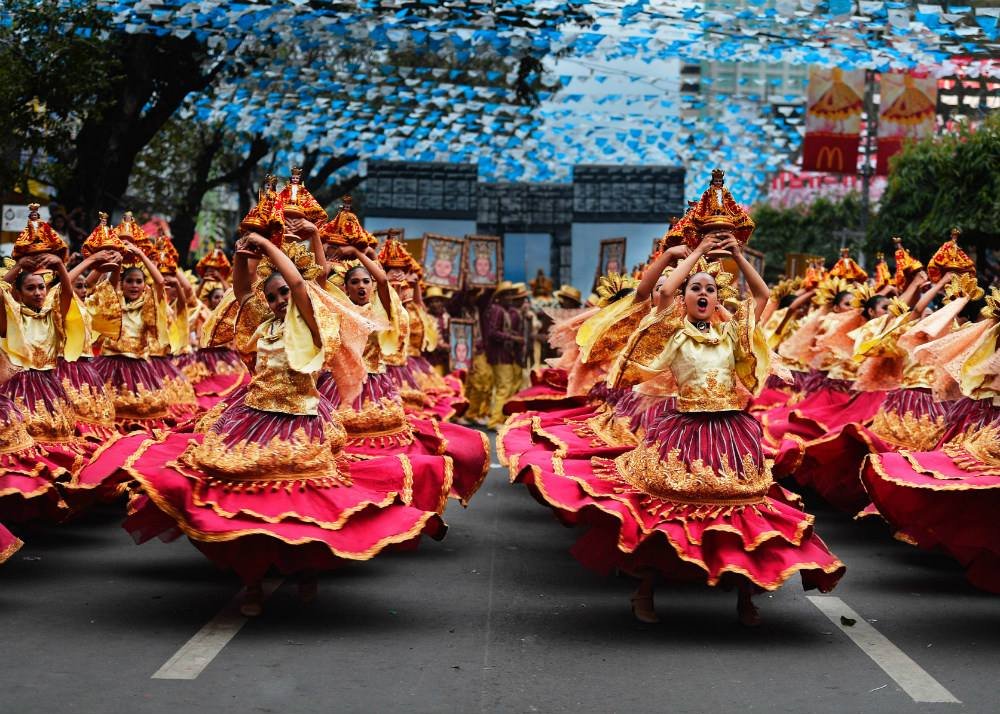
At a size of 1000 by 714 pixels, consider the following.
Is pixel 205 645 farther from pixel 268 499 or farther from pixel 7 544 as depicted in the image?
pixel 7 544

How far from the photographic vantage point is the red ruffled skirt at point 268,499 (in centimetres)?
723

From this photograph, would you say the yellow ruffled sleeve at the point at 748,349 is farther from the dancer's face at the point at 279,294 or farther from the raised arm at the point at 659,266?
the dancer's face at the point at 279,294

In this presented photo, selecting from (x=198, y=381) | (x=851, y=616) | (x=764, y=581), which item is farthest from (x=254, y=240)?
(x=198, y=381)

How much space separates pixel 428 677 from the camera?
21.8 ft

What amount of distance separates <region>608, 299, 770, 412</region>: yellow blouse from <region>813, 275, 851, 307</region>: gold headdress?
6335 millimetres

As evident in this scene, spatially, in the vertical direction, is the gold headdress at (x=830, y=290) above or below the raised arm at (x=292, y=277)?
below

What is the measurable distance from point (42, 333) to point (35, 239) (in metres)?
0.74

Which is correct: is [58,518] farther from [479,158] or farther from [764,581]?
[479,158]

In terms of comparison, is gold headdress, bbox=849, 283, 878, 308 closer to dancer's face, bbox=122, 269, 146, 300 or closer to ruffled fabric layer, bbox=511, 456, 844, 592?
ruffled fabric layer, bbox=511, 456, 844, 592

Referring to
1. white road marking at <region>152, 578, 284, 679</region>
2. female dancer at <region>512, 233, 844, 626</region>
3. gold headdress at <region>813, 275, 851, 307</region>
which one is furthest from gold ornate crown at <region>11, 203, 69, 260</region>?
gold headdress at <region>813, 275, 851, 307</region>

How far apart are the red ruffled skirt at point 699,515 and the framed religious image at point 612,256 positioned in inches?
482

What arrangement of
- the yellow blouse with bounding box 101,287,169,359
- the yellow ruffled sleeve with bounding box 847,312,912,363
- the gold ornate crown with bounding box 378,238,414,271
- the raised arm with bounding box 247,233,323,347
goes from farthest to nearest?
the gold ornate crown with bounding box 378,238,414,271
the yellow blouse with bounding box 101,287,169,359
the yellow ruffled sleeve with bounding box 847,312,912,363
the raised arm with bounding box 247,233,323,347

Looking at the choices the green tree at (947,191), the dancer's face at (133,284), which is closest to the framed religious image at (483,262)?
the green tree at (947,191)

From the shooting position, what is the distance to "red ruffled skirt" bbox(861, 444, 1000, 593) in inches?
313
